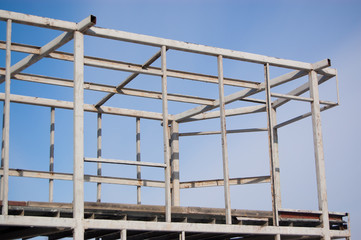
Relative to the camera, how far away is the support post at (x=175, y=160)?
24484 mm

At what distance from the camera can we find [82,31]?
52.4ft

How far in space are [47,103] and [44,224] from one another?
8.54 m

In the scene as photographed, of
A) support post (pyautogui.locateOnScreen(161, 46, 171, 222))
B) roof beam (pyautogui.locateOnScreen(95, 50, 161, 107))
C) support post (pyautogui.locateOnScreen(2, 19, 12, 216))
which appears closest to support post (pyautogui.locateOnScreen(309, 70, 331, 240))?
roof beam (pyautogui.locateOnScreen(95, 50, 161, 107))


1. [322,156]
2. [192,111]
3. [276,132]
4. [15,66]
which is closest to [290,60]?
[322,156]

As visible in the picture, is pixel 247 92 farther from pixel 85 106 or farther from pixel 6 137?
pixel 6 137

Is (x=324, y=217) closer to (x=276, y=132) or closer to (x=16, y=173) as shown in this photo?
(x=276, y=132)

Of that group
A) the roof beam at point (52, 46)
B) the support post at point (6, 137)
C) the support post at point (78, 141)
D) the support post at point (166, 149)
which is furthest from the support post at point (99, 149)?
the support post at point (6, 137)

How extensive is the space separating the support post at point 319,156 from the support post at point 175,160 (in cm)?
659

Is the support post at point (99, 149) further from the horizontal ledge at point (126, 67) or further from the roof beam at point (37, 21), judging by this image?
the roof beam at point (37, 21)

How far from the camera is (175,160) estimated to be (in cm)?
2508

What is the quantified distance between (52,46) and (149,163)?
3.96 m

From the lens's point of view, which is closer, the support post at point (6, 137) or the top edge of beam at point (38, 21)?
the support post at point (6, 137)

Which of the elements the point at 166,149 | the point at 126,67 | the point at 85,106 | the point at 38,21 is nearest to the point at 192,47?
the point at 126,67

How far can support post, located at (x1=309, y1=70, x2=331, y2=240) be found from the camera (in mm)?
19203
